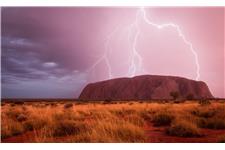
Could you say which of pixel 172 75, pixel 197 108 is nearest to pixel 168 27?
pixel 172 75

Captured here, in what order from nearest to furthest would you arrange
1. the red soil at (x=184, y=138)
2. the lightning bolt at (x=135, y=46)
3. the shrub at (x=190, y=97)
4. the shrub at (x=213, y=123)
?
the red soil at (x=184, y=138) < the shrub at (x=213, y=123) < the lightning bolt at (x=135, y=46) < the shrub at (x=190, y=97)

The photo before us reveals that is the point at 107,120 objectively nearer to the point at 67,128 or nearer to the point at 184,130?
the point at 67,128

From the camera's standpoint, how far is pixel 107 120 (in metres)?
4.81

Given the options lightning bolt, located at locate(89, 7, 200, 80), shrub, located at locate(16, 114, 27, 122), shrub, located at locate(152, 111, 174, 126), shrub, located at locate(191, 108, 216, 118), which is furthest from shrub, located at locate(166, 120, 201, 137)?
shrub, located at locate(16, 114, 27, 122)

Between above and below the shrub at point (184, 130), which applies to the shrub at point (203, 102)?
above

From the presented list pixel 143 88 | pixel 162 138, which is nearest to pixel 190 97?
pixel 143 88

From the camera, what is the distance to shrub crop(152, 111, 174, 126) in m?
4.77

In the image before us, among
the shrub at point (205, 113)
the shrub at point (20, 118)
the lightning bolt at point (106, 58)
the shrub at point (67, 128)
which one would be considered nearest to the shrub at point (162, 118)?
the shrub at point (205, 113)

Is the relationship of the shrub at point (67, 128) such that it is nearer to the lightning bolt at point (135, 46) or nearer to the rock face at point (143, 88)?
the rock face at point (143, 88)

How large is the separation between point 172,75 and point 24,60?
193 centimetres

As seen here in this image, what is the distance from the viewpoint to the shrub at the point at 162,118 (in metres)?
4.77

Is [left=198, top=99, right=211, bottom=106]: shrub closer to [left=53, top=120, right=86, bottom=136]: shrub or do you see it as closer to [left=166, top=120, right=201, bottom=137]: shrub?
[left=166, top=120, right=201, bottom=137]: shrub

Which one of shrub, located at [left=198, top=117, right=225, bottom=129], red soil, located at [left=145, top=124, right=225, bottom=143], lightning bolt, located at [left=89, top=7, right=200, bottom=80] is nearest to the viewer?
red soil, located at [left=145, top=124, right=225, bottom=143]

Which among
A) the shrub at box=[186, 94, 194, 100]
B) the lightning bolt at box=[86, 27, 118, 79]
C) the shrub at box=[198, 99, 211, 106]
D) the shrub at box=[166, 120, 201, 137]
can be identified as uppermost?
the lightning bolt at box=[86, 27, 118, 79]
